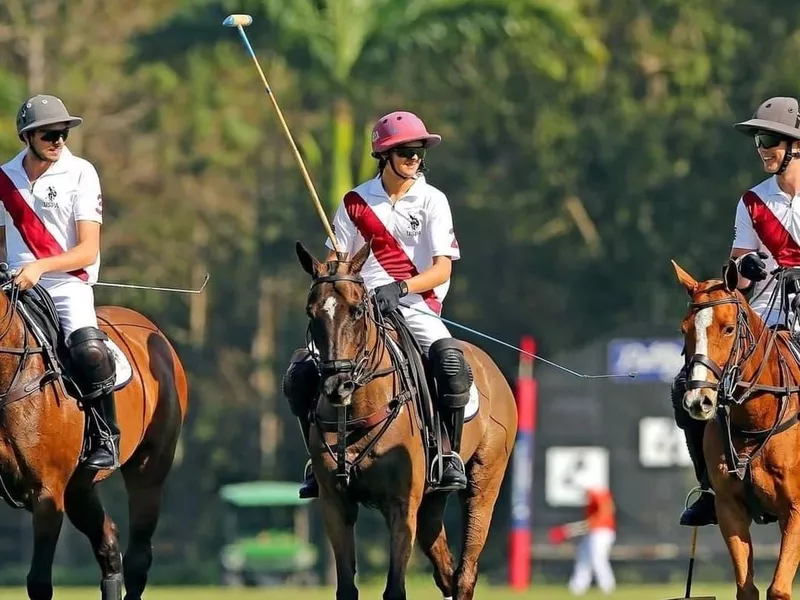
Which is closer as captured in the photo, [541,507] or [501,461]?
[501,461]

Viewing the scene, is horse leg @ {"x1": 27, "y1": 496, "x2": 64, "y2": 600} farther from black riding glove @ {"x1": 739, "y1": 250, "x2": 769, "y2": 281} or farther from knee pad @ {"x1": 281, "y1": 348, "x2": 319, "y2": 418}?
black riding glove @ {"x1": 739, "y1": 250, "x2": 769, "y2": 281}

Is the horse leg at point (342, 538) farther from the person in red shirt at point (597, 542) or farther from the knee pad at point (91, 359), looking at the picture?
the person in red shirt at point (597, 542)

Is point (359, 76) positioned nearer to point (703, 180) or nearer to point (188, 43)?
point (188, 43)

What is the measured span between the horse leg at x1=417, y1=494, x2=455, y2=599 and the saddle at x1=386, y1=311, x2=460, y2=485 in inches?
23.5

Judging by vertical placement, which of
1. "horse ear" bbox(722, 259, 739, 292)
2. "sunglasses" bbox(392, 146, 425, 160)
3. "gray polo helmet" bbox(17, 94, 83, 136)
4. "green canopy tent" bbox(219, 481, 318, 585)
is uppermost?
"gray polo helmet" bbox(17, 94, 83, 136)

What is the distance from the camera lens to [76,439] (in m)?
12.9

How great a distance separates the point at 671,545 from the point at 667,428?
175 centimetres

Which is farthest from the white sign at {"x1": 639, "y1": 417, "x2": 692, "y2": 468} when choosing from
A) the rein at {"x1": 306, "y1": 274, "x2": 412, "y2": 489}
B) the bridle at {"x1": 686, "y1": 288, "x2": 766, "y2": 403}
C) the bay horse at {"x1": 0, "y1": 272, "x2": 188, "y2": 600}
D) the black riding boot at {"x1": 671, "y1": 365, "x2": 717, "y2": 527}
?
the bridle at {"x1": 686, "y1": 288, "x2": 766, "y2": 403}

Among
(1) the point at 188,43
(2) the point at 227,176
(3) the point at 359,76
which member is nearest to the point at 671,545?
(3) the point at 359,76

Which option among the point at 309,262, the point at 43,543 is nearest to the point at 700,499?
the point at 309,262

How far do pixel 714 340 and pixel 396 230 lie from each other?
98.0 inches

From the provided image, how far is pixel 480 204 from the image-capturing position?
47.2m

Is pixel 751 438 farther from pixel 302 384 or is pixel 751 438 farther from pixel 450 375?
pixel 302 384

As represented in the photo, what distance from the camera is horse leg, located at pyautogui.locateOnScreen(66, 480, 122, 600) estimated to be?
13.5m
